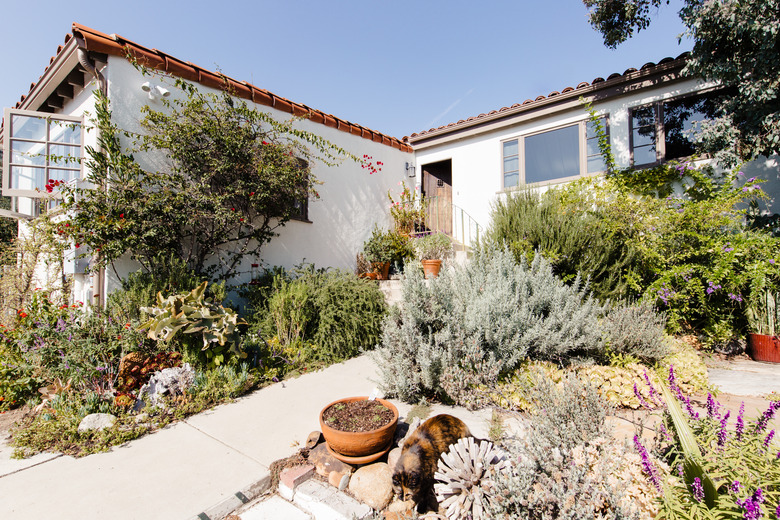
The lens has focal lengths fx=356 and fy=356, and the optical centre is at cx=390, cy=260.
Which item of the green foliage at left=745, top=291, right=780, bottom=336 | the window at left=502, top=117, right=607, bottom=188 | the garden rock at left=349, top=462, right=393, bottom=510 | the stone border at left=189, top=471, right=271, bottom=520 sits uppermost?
the window at left=502, top=117, right=607, bottom=188

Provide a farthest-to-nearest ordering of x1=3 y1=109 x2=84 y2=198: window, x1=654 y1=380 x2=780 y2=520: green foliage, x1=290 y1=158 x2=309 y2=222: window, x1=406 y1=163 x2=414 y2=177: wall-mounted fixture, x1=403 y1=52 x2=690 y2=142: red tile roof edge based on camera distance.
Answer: x1=406 y1=163 x2=414 y2=177: wall-mounted fixture → x1=290 y1=158 x2=309 y2=222: window → x1=403 y1=52 x2=690 y2=142: red tile roof edge → x1=3 y1=109 x2=84 y2=198: window → x1=654 y1=380 x2=780 y2=520: green foliage

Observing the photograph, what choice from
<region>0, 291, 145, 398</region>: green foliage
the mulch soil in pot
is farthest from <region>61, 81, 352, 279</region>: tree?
the mulch soil in pot

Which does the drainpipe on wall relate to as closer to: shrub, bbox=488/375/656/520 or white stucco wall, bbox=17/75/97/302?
white stucco wall, bbox=17/75/97/302

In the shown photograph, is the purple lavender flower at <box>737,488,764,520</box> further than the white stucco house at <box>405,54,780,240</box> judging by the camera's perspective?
No

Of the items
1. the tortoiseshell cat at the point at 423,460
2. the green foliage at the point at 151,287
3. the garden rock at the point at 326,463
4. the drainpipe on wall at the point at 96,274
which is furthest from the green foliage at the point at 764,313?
the drainpipe on wall at the point at 96,274

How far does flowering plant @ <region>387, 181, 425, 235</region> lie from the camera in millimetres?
8852

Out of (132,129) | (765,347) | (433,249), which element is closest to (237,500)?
(132,129)

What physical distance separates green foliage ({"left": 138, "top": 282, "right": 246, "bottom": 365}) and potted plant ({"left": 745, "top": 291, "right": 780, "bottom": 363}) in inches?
246

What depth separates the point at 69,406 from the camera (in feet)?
10.1

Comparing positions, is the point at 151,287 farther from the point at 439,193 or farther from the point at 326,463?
the point at 439,193

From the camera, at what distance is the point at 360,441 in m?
2.26

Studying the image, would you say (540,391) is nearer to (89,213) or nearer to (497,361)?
(497,361)

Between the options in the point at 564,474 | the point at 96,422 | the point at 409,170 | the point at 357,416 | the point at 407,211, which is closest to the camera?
the point at 564,474

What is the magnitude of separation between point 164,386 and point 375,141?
278 inches
